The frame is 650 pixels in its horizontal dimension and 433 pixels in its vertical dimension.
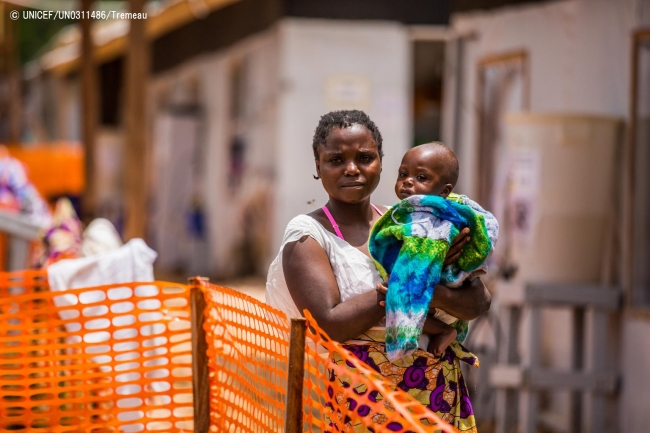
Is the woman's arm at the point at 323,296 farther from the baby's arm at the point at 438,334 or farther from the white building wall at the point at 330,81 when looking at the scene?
the white building wall at the point at 330,81

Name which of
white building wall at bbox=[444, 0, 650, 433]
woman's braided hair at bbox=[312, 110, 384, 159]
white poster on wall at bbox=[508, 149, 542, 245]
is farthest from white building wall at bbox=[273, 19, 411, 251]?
woman's braided hair at bbox=[312, 110, 384, 159]

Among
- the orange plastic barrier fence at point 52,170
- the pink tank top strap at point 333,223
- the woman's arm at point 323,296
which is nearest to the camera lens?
the woman's arm at point 323,296

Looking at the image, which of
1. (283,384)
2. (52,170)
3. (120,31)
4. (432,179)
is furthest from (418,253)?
(120,31)

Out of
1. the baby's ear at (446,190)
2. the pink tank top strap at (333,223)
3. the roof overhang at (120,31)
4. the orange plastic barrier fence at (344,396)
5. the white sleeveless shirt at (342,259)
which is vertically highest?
the roof overhang at (120,31)

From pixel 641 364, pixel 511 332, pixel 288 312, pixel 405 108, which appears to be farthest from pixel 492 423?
pixel 405 108

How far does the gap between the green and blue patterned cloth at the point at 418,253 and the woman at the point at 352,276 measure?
1.7 inches

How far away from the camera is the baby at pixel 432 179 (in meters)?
3.00

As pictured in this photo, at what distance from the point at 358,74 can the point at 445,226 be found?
10193 millimetres

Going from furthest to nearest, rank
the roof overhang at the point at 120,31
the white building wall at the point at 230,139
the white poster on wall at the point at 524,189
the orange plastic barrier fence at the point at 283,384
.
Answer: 1. the roof overhang at the point at 120,31
2. the white building wall at the point at 230,139
3. the white poster on wall at the point at 524,189
4. the orange plastic barrier fence at the point at 283,384

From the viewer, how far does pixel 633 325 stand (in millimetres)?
6371

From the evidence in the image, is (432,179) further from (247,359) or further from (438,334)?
(247,359)

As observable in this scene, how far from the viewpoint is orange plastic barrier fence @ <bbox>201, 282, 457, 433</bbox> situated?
109 inches

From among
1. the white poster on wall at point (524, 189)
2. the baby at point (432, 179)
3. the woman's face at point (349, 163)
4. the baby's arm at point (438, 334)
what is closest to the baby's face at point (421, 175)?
the baby at point (432, 179)

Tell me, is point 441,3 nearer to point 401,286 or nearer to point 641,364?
point 641,364
